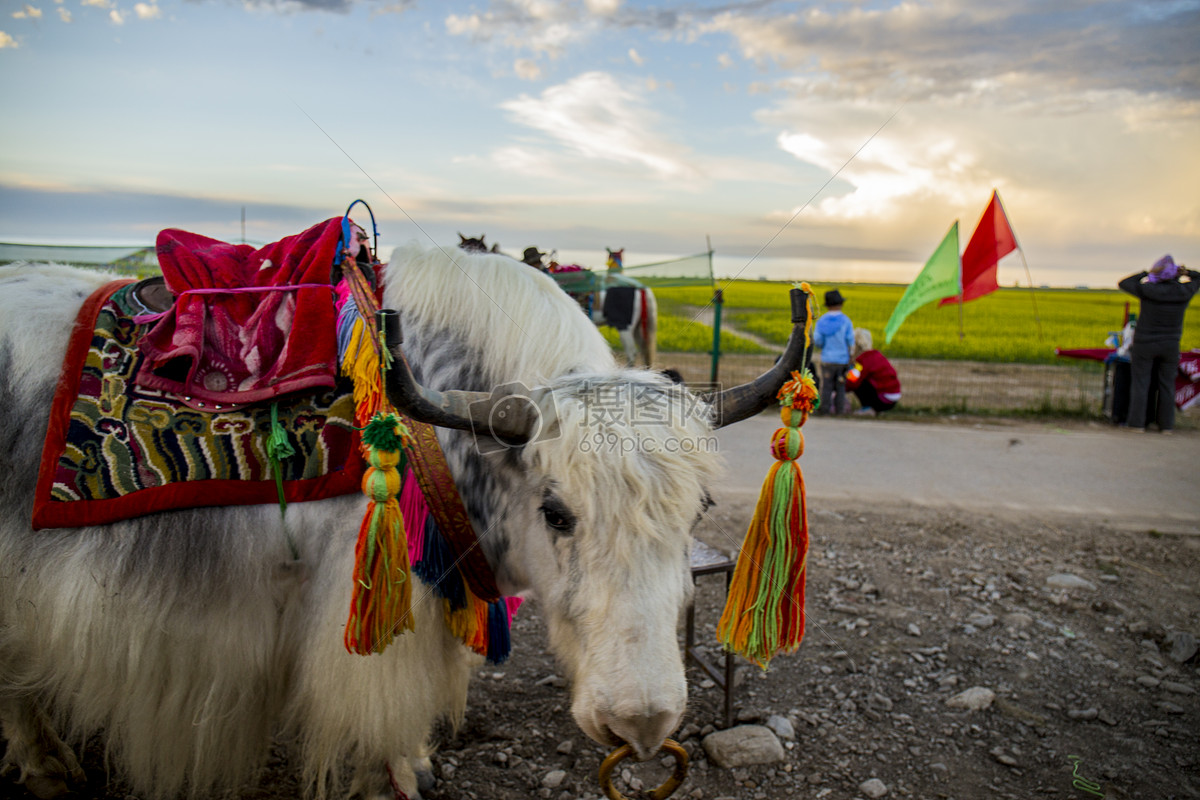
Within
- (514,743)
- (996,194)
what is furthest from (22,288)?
(996,194)

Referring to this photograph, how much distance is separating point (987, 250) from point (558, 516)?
8359 mm

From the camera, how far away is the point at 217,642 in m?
2.10

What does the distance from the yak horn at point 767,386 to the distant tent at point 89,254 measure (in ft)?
31.4

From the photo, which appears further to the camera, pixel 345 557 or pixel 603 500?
pixel 345 557

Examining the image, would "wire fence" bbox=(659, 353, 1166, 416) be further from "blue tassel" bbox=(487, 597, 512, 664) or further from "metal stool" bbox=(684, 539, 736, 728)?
"blue tassel" bbox=(487, 597, 512, 664)

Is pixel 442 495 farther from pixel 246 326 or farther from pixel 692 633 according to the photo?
pixel 692 633

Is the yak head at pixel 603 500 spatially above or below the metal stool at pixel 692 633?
above

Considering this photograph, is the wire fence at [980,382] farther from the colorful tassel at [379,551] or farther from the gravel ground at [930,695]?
the colorful tassel at [379,551]

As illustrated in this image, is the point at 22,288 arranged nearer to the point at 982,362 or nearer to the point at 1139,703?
the point at 1139,703

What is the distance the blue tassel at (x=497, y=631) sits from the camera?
2.54 meters

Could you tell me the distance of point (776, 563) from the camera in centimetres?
212

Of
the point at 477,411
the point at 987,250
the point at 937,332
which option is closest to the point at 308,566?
the point at 477,411

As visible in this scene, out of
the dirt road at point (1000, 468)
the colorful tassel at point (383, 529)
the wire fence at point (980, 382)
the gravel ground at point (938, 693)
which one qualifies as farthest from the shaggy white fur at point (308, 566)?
the wire fence at point (980, 382)

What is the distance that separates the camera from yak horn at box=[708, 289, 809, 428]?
1.93 metres
